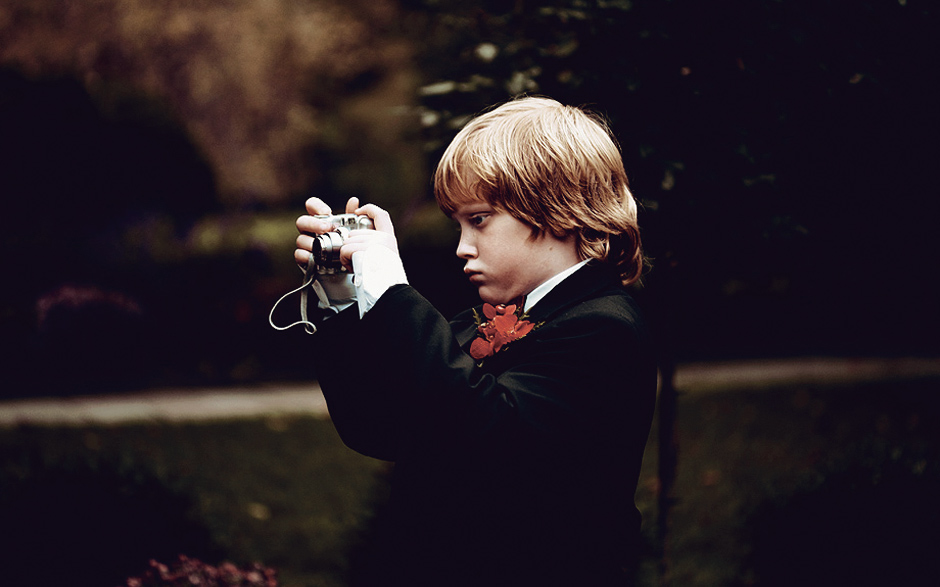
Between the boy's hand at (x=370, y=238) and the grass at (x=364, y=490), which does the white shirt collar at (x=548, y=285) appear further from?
the grass at (x=364, y=490)

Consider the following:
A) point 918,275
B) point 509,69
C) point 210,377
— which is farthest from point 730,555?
point 210,377

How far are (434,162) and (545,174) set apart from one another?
2.00 metres

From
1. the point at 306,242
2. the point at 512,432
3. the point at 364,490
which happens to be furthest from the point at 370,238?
the point at 364,490

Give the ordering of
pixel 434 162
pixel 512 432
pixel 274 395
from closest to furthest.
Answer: pixel 512 432, pixel 434 162, pixel 274 395

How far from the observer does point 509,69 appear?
3162mm

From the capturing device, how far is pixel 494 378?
1.56m

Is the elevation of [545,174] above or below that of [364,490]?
above

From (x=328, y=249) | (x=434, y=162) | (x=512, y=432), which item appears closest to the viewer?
(x=512, y=432)

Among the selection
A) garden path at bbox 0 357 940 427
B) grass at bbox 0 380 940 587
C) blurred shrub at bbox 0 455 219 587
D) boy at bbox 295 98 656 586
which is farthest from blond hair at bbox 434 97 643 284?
garden path at bbox 0 357 940 427

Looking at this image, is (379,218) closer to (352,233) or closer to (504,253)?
(352,233)

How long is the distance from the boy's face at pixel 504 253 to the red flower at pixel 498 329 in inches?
1.2

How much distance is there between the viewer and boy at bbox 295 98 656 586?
153 cm

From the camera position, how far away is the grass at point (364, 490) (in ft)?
9.71

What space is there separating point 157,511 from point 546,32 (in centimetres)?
242
